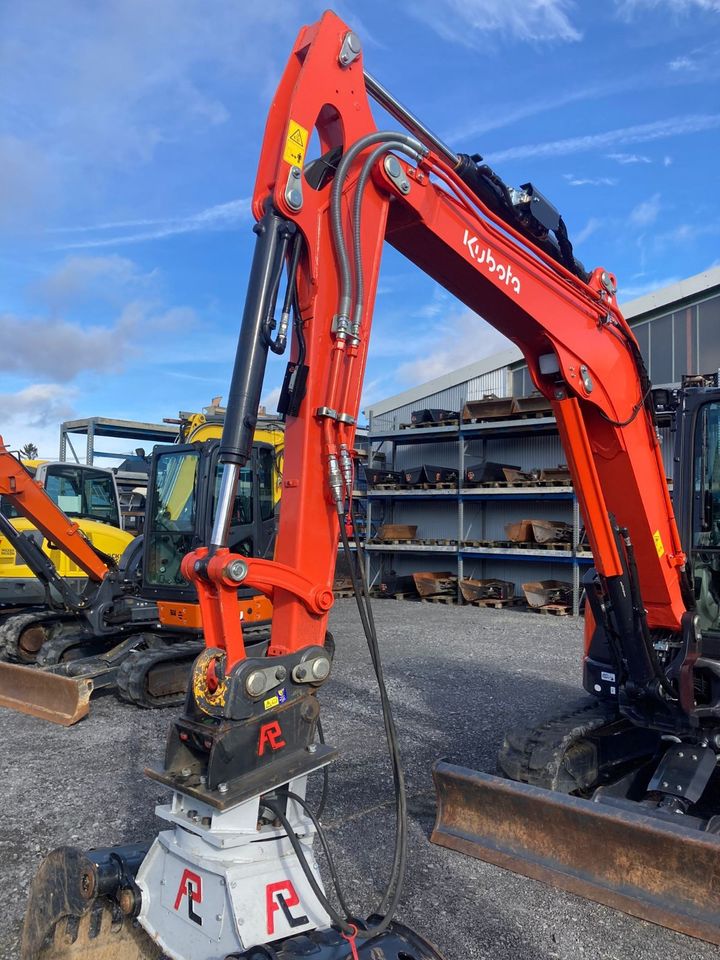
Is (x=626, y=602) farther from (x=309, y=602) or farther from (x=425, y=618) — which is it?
(x=425, y=618)

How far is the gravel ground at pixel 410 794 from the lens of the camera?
346cm

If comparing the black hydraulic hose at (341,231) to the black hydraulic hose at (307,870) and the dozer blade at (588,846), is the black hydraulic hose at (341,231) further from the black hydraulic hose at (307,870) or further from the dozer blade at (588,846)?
the dozer blade at (588,846)

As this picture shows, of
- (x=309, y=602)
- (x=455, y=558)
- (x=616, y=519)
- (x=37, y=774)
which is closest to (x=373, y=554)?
(x=455, y=558)

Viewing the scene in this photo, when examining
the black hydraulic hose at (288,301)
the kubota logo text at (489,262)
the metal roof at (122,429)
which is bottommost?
the black hydraulic hose at (288,301)

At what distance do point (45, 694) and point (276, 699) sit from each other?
213 inches

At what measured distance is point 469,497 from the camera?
17.2 m

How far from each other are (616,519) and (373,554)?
14.9 m

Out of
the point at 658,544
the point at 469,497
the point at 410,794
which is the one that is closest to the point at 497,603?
the point at 469,497

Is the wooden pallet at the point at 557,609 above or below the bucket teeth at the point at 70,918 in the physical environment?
above

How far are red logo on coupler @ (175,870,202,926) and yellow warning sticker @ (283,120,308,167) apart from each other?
248 cm

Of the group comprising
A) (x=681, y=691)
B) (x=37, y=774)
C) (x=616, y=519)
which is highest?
(x=616, y=519)

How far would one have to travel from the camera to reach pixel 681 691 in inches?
165

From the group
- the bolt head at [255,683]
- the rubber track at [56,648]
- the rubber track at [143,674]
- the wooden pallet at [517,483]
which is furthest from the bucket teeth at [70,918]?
the wooden pallet at [517,483]

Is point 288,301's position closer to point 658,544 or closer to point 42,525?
point 658,544
